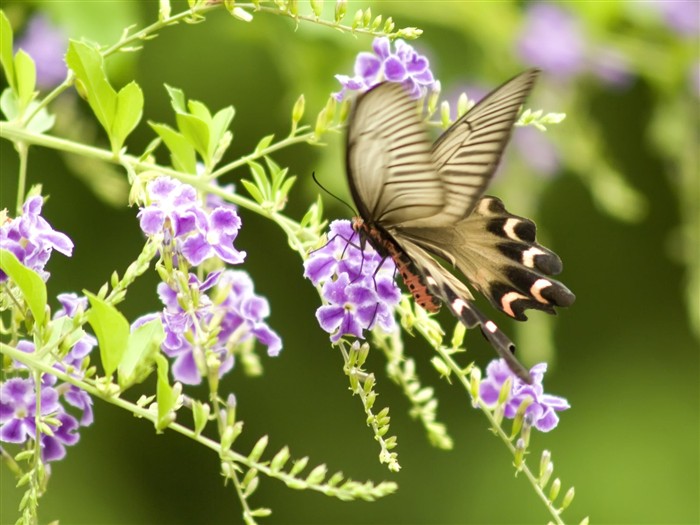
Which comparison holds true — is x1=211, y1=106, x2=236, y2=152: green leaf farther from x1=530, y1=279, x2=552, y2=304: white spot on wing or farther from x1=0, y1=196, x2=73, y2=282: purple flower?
x1=530, y1=279, x2=552, y2=304: white spot on wing

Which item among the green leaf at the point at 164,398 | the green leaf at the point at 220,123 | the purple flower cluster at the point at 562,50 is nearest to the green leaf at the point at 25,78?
the green leaf at the point at 220,123

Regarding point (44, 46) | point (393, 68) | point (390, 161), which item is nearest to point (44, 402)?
point (390, 161)

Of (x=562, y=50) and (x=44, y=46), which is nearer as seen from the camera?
(x=44, y=46)

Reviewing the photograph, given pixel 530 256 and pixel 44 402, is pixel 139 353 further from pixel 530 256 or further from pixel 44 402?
pixel 530 256

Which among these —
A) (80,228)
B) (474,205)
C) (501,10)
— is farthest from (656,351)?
(474,205)

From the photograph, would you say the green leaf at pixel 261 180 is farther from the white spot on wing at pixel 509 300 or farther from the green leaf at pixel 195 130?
the white spot on wing at pixel 509 300

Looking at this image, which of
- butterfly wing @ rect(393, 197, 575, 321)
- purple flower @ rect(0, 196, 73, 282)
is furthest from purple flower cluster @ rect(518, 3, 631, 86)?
purple flower @ rect(0, 196, 73, 282)
